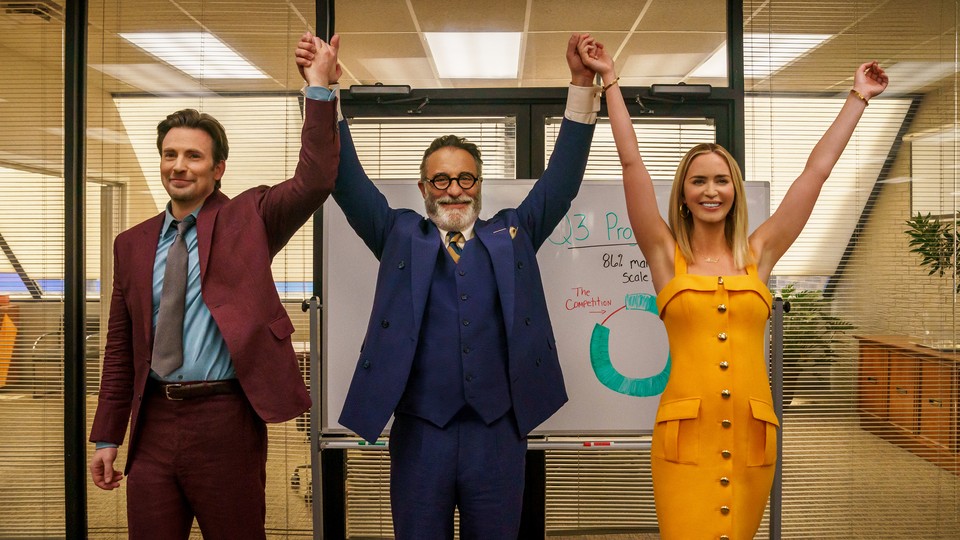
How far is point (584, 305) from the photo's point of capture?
7.49 ft

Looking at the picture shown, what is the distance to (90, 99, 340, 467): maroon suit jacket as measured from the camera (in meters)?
1.50

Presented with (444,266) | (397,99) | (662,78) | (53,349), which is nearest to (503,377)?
(444,266)

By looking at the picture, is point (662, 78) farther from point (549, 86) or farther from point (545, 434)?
point (545, 434)

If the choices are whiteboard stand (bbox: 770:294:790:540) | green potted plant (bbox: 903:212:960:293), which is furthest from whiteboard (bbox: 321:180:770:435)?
green potted plant (bbox: 903:212:960:293)

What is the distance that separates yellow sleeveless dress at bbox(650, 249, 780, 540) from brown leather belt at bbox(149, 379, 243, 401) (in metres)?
1.05

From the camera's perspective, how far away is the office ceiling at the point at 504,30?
2686 millimetres

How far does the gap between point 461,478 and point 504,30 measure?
1.95 meters

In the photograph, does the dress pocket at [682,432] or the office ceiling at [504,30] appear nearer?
the dress pocket at [682,432]

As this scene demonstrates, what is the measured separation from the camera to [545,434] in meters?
2.29

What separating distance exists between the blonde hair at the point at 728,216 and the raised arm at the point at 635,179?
1.3 inches

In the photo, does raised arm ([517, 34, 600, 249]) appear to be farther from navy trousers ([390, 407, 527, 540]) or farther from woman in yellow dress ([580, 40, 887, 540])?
navy trousers ([390, 407, 527, 540])

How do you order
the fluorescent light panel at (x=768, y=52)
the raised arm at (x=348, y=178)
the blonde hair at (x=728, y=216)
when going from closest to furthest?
the raised arm at (x=348, y=178) → the blonde hair at (x=728, y=216) → the fluorescent light panel at (x=768, y=52)

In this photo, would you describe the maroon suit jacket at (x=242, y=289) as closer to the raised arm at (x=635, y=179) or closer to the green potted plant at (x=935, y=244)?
the raised arm at (x=635, y=179)

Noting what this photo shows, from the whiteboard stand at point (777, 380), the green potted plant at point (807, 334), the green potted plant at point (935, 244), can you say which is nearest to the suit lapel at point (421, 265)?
the whiteboard stand at point (777, 380)
